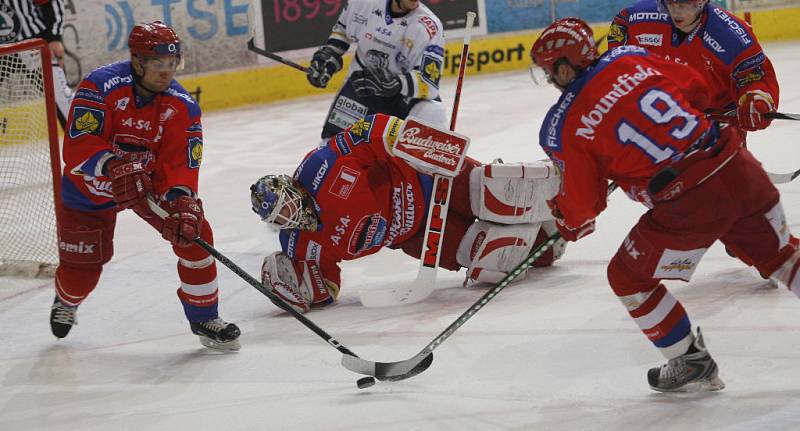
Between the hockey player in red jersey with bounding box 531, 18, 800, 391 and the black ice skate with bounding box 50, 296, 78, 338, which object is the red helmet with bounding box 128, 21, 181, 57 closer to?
the black ice skate with bounding box 50, 296, 78, 338

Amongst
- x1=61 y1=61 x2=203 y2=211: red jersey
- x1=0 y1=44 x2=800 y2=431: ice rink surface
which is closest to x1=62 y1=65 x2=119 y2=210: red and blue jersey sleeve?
x1=61 y1=61 x2=203 y2=211: red jersey

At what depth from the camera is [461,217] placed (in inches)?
161

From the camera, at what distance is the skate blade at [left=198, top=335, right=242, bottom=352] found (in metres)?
3.45

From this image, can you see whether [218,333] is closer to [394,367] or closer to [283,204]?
[283,204]

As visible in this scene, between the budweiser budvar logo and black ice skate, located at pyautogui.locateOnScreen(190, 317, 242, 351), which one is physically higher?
the budweiser budvar logo

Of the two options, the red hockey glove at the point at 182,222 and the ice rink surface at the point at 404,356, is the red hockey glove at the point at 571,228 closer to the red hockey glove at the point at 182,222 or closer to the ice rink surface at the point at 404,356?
the ice rink surface at the point at 404,356

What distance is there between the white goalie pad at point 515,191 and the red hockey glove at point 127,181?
1303 mm

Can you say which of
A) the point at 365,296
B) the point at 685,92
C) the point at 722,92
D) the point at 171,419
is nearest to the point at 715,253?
the point at 722,92

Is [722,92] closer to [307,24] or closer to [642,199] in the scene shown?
[642,199]

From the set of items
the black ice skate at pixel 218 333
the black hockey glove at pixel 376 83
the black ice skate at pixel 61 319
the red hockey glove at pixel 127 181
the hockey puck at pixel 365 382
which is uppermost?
the red hockey glove at pixel 127 181

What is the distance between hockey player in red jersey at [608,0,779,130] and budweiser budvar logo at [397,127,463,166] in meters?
0.81

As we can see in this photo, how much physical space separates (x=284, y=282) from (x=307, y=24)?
16.8 ft

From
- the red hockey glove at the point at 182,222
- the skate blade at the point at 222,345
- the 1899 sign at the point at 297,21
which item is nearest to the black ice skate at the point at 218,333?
the skate blade at the point at 222,345

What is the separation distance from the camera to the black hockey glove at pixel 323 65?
512cm
